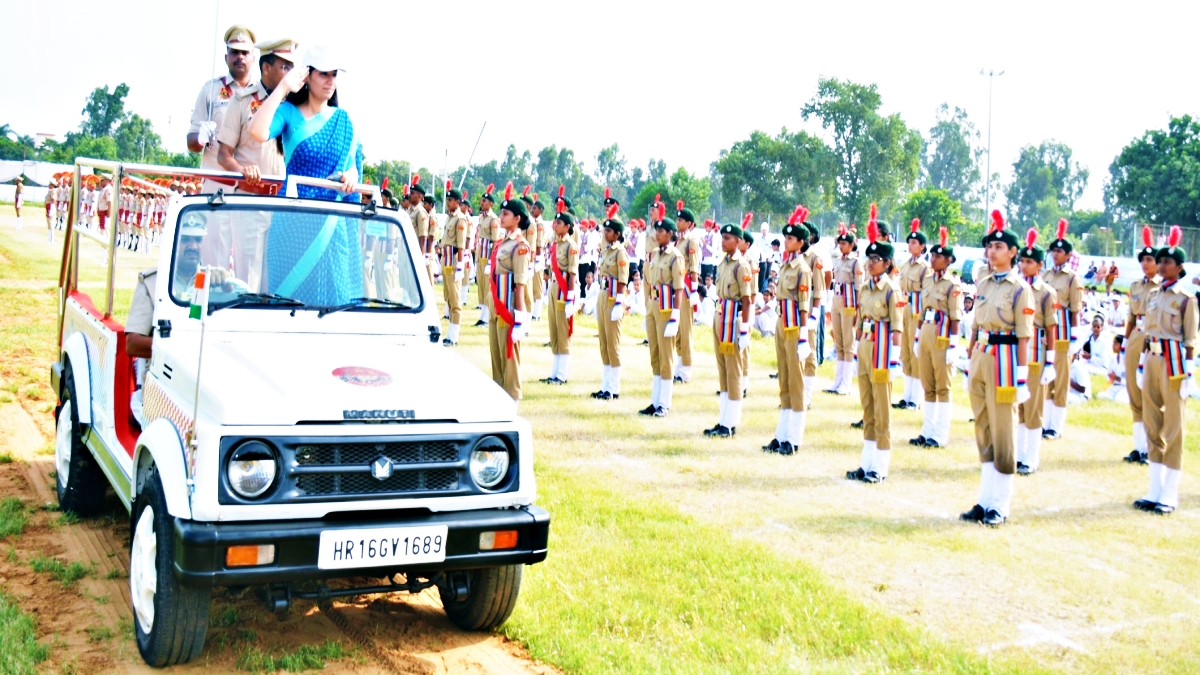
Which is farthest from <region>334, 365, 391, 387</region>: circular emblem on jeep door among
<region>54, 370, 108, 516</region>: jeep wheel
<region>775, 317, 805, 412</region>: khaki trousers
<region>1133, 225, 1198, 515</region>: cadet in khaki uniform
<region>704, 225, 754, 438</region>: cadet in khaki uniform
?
<region>1133, 225, 1198, 515</region>: cadet in khaki uniform

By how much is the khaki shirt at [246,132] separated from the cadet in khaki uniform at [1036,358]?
6.82m

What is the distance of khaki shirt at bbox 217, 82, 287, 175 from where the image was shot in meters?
6.67

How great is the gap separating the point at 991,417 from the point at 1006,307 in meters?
0.89

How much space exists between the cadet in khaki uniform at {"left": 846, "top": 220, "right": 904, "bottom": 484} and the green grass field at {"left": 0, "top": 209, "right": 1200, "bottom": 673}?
33cm

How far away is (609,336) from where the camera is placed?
1381 cm

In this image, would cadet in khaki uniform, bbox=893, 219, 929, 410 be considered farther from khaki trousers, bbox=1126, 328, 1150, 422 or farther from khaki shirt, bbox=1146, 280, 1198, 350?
khaki shirt, bbox=1146, 280, 1198, 350

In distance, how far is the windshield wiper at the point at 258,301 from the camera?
5.33 metres

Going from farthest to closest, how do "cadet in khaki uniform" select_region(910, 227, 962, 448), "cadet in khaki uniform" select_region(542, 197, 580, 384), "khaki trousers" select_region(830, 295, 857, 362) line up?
"khaki trousers" select_region(830, 295, 857, 362)
"cadet in khaki uniform" select_region(542, 197, 580, 384)
"cadet in khaki uniform" select_region(910, 227, 962, 448)

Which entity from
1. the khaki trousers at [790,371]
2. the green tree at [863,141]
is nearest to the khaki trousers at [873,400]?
the khaki trousers at [790,371]

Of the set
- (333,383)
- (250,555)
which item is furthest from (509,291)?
(250,555)

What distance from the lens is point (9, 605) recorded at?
5297 millimetres

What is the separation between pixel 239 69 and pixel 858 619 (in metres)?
5.62

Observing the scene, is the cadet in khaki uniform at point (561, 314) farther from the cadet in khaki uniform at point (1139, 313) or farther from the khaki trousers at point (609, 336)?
the cadet in khaki uniform at point (1139, 313)

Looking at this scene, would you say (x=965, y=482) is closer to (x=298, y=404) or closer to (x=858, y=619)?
(x=858, y=619)
